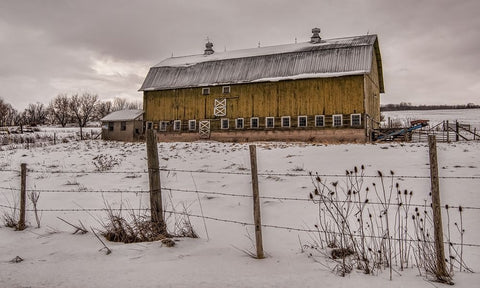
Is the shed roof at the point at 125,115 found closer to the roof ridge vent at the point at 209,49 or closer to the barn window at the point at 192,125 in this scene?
the barn window at the point at 192,125

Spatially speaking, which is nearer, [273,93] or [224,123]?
[273,93]

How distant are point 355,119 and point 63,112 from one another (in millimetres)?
78484

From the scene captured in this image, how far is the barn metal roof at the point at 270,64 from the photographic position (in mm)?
25953

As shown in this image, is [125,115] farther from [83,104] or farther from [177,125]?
[83,104]

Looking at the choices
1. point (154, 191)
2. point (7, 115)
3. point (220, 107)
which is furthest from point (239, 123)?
point (7, 115)

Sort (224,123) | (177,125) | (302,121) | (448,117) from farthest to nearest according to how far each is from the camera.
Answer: (448,117) < (177,125) < (224,123) < (302,121)

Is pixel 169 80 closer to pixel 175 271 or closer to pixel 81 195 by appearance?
pixel 81 195

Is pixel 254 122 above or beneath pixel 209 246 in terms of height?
above

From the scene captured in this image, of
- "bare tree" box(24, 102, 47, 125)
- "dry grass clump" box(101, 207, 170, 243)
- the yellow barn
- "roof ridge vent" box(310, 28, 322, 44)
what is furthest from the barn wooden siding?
"bare tree" box(24, 102, 47, 125)

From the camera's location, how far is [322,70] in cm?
2625

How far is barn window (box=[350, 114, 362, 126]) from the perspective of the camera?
25031 millimetres

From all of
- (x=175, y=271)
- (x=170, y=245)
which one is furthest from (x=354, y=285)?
(x=170, y=245)

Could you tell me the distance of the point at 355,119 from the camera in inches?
993

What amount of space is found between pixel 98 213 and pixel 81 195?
229cm
